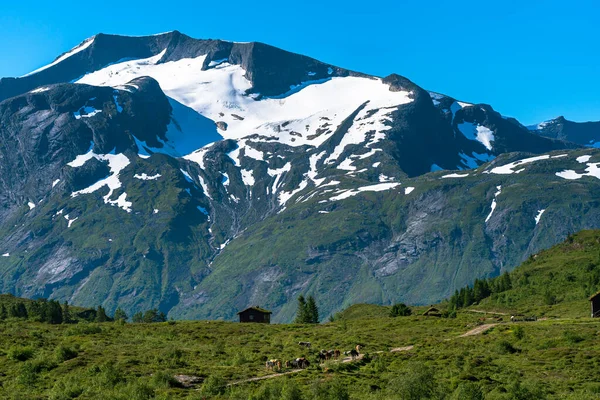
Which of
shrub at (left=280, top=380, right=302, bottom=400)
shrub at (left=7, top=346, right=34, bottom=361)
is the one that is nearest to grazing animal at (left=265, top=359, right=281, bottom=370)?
shrub at (left=280, top=380, right=302, bottom=400)

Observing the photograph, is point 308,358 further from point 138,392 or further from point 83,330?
point 83,330

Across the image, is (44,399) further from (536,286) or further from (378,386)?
(536,286)

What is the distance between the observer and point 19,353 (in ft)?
219

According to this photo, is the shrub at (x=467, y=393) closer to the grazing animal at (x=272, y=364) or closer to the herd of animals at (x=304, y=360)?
the herd of animals at (x=304, y=360)

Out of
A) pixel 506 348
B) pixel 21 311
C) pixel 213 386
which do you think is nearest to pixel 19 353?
pixel 213 386

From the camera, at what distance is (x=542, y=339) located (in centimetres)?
8262

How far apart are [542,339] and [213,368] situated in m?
34.6

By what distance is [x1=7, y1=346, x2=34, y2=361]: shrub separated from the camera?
66438mm

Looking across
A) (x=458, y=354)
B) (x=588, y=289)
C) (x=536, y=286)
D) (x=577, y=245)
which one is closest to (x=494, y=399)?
(x=458, y=354)

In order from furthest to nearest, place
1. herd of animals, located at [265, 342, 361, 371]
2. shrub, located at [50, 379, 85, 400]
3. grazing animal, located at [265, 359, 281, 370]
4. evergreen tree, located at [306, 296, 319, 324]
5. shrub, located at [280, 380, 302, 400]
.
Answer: evergreen tree, located at [306, 296, 319, 324] < herd of animals, located at [265, 342, 361, 371] < grazing animal, located at [265, 359, 281, 370] < shrub, located at [50, 379, 85, 400] < shrub, located at [280, 380, 302, 400]

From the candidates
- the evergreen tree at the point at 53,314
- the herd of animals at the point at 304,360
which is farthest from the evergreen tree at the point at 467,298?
the herd of animals at the point at 304,360

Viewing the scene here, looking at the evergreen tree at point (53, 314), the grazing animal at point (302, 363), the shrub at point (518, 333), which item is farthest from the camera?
the evergreen tree at point (53, 314)

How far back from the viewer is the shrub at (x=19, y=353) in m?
66.4

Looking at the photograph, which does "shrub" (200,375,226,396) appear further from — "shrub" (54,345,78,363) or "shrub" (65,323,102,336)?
"shrub" (65,323,102,336)
